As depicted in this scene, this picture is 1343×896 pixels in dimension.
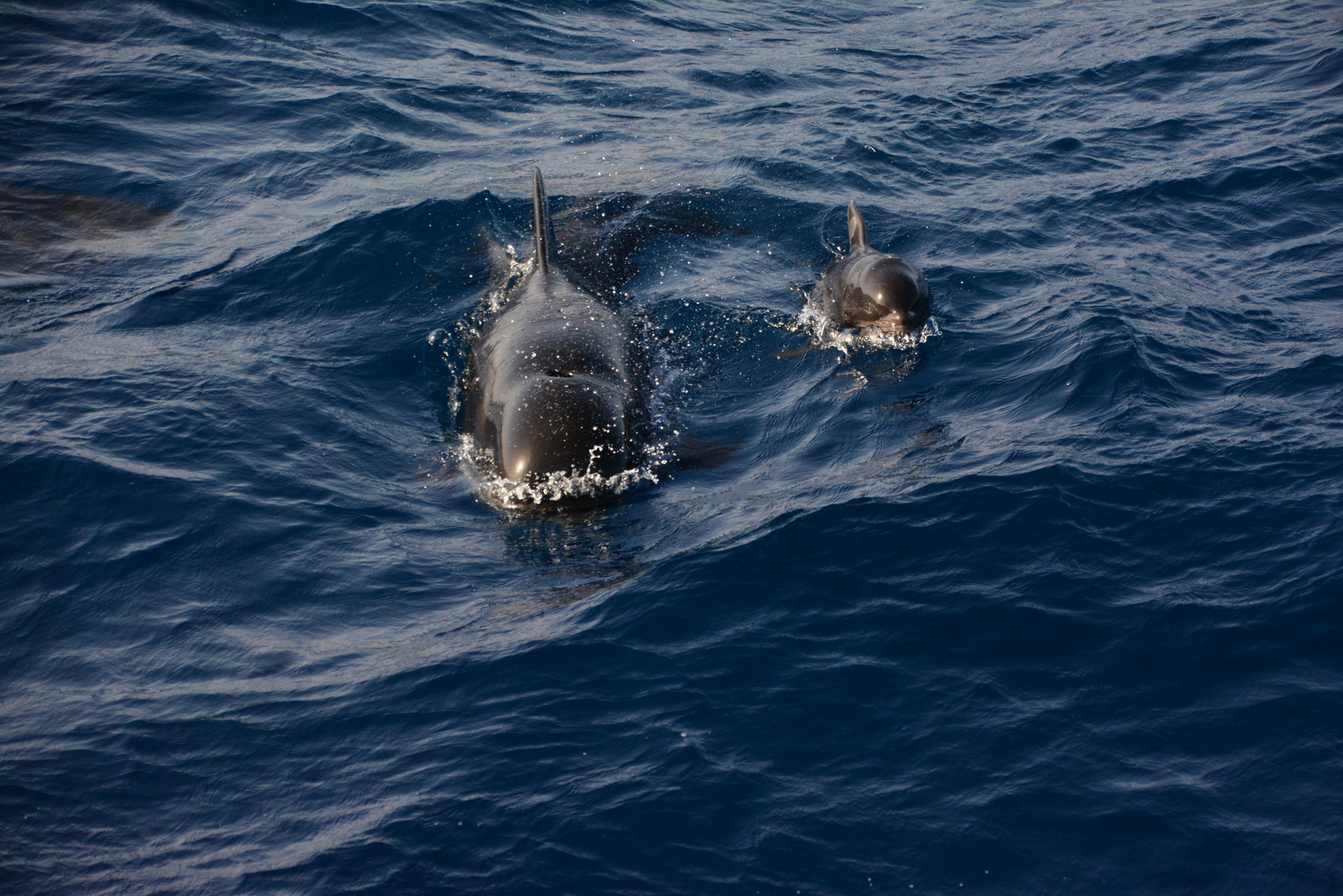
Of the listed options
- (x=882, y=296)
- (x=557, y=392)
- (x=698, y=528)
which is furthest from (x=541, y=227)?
(x=698, y=528)

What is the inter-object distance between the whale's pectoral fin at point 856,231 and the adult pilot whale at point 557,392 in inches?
89.0

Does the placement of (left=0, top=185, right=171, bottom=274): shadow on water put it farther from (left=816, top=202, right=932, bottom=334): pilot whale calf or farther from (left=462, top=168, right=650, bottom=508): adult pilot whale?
(left=816, top=202, right=932, bottom=334): pilot whale calf

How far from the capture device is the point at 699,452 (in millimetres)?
10125

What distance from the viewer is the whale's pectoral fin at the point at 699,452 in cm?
984

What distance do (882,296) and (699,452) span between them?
2946 millimetres

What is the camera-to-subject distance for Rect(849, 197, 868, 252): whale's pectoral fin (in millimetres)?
12992

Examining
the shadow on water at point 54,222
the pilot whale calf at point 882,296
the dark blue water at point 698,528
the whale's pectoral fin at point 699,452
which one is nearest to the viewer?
the dark blue water at point 698,528

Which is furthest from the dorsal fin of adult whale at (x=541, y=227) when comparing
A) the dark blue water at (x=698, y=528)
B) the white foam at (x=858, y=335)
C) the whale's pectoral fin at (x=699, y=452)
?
the whale's pectoral fin at (x=699, y=452)

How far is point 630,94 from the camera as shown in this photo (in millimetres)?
Answer: 20312

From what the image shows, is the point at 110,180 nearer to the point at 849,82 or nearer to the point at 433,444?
the point at 433,444

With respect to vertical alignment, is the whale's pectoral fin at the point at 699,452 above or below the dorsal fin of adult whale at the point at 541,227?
below

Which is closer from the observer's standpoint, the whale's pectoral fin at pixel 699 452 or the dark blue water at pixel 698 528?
the dark blue water at pixel 698 528

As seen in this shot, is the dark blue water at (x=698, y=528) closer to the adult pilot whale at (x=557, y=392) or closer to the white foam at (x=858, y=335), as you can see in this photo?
the white foam at (x=858, y=335)

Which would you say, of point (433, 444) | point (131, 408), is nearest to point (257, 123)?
point (131, 408)
